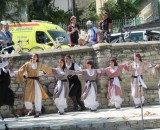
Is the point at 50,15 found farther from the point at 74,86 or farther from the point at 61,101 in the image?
the point at 61,101

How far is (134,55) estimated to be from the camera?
1838cm

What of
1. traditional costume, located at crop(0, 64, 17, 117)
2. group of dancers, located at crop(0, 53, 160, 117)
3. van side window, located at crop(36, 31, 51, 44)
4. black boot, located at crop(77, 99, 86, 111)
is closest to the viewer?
traditional costume, located at crop(0, 64, 17, 117)

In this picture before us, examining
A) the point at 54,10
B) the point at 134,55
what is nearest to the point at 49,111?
the point at 134,55

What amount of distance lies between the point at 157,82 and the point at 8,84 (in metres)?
5.80

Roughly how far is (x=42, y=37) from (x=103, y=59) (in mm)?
4427

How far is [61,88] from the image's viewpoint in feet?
57.1

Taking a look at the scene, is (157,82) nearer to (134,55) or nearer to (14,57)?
(134,55)

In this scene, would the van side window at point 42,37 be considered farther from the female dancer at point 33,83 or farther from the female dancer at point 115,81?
the female dancer at point 33,83

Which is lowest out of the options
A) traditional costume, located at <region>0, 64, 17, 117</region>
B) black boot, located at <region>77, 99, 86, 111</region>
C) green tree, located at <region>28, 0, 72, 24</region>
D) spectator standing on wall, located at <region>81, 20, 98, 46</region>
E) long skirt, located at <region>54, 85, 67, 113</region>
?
black boot, located at <region>77, 99, 86, 111</region>

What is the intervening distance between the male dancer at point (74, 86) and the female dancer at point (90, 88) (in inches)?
11.6

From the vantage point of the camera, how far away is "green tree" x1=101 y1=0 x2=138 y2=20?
3675cm

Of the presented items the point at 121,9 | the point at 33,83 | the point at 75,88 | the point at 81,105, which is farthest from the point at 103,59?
the point at 121,9

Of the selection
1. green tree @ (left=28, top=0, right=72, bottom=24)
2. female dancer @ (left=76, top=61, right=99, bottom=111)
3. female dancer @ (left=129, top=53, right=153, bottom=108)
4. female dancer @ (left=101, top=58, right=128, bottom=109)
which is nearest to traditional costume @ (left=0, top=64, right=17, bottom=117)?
female dancer @ (left=76, top=61, right=99, bottom=111)

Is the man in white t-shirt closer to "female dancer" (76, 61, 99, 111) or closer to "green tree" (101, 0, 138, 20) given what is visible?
"female dancer" (76, 61, 99, 111)
